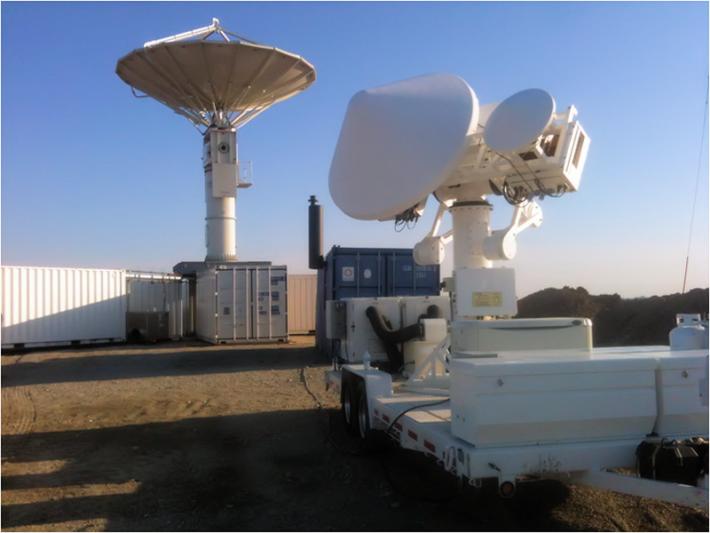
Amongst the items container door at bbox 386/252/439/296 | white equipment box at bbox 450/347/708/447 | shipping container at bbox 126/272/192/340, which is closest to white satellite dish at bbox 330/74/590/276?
white equipment box at bbox 450/347/708/447

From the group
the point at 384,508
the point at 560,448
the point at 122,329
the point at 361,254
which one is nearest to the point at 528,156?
the point at 560,448

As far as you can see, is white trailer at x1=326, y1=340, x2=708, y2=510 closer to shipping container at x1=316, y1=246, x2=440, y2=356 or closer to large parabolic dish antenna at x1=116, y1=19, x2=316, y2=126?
shipping container at x1=316, y1=246, x2=440, y2=356

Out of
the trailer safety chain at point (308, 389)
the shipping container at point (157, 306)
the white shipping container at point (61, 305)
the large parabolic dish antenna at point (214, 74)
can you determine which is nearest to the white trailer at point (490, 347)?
the trailer safety chain at point (308, 389)

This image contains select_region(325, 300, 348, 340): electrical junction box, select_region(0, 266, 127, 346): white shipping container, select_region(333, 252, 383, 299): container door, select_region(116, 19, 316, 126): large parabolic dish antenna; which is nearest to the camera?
select_region(325, 300, 348, 340): electrical junction box

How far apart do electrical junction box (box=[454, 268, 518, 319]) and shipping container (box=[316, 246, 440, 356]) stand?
1036 centimetres

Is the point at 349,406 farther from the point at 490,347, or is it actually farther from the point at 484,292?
the point at 490,347

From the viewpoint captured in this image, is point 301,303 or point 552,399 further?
point 301,303

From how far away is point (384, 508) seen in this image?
621cm

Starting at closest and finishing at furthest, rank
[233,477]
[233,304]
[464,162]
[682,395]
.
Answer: [682,395], [233,477], [464,162], [233,304]

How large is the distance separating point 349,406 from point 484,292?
8.82 feet

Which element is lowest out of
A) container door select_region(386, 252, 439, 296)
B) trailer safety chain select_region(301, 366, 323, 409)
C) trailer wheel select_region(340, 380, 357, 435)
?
trailer safety chain select_region(301, 366, 323, 409)

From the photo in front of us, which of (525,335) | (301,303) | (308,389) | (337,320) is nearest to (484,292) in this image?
(525,335)

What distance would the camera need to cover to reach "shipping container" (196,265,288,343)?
77.6ft

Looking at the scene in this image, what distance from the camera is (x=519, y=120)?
22.2 ft
